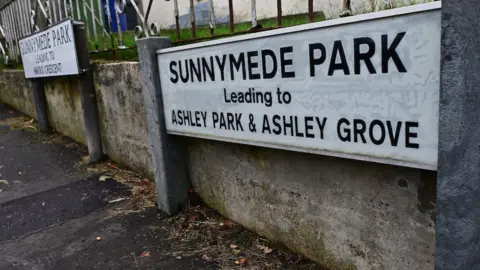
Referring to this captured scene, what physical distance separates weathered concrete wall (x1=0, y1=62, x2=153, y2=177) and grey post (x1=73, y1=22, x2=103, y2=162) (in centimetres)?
9

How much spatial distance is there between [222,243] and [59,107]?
4.40 metres

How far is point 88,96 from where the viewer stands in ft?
16.1

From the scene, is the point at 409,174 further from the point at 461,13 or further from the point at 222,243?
the point at 222,243

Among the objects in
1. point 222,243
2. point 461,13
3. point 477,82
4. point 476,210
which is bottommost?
point 222,243

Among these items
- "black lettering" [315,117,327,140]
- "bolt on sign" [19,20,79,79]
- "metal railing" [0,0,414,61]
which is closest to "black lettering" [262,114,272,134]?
"black lettering" [315,117,327,140]

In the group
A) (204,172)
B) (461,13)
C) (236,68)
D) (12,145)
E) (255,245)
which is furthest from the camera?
(12,145)

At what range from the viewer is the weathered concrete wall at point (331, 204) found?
6.59 ft

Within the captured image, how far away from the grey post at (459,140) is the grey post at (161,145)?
7.45 feet

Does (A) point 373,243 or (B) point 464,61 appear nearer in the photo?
(B) point 464,61

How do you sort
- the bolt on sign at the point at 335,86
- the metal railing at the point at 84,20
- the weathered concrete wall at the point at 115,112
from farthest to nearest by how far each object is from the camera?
the weathered concrete wall at the point at 115,112, the metal railing at the point at 84,20, the bolt on sign at the point at 335,86

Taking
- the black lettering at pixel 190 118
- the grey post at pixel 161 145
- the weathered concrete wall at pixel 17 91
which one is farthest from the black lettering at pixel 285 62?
the weathered concrete wall at pixel 17 91

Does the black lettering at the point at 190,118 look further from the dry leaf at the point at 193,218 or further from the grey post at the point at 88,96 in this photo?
the grey post at the point at 88,96

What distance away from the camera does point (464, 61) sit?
4.86ft

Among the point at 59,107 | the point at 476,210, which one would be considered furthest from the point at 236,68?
the point at 59,107
